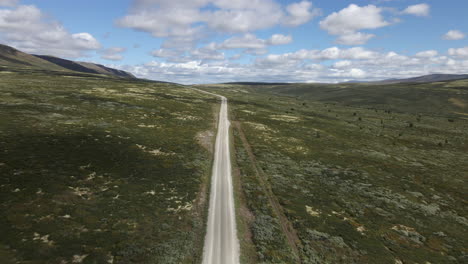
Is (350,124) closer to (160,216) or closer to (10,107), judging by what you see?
(160,216)

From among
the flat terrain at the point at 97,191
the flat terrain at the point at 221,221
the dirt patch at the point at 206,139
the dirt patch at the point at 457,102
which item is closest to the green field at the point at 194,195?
the flat terrain at the point at 97,191

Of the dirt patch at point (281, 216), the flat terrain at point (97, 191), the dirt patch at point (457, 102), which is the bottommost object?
the dirt patch at point (281, 216)

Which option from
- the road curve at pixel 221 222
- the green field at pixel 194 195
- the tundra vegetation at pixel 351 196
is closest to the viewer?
the road curve at pixel 221 222

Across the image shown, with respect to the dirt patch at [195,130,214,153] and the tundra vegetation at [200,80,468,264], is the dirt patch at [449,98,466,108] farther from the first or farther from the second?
the dirt patch at [195,130,214,153]

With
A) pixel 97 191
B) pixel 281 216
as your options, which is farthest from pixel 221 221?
pixel 97 191

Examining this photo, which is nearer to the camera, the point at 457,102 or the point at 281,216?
the point at 281,216

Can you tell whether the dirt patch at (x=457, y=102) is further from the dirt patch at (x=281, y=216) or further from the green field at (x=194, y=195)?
the dirt patch at (x=281, y=216)

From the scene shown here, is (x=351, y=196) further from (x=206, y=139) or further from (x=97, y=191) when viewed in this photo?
(x=97, y=191)

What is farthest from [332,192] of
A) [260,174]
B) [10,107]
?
[10,107]
